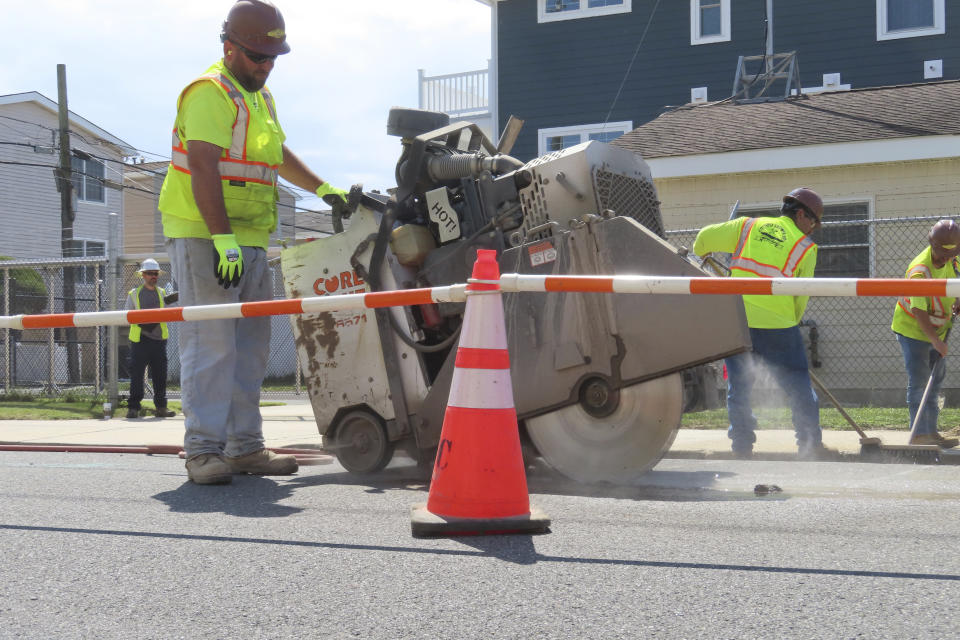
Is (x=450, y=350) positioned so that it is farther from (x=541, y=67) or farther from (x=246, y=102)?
(x=541, y=67)

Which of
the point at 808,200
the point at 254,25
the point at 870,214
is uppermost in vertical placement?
the point at 254,25

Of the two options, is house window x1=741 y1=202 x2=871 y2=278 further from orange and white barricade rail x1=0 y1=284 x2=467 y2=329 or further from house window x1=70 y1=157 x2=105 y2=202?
house window x1=70 y1=157 x2=105 y2=202

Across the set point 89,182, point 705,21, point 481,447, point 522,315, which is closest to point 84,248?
point 89,182

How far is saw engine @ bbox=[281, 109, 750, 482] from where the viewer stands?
184 inches

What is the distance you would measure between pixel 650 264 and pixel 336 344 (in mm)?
1721

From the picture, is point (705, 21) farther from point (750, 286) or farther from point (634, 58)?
point (750, 286)

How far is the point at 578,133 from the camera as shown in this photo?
65.9ft

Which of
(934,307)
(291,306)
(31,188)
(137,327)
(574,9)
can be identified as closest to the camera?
(291,306)

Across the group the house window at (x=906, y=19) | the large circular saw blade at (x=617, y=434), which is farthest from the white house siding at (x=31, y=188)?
the large circular saw blade at (x=617, y=434)

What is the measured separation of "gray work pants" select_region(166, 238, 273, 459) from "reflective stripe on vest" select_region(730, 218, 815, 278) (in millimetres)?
3114

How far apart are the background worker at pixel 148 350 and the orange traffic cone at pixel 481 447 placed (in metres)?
7.64

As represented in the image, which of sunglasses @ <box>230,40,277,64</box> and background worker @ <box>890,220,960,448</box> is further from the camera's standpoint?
background worker @ <box>890,220,960,448</box>

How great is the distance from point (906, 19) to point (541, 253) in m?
16.1

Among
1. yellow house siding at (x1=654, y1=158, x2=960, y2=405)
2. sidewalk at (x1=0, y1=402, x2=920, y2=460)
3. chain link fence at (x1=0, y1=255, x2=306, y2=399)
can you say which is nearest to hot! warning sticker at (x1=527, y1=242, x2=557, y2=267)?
→ sidewalk at (x1=0, y1=402, x2=920, y2=460)
